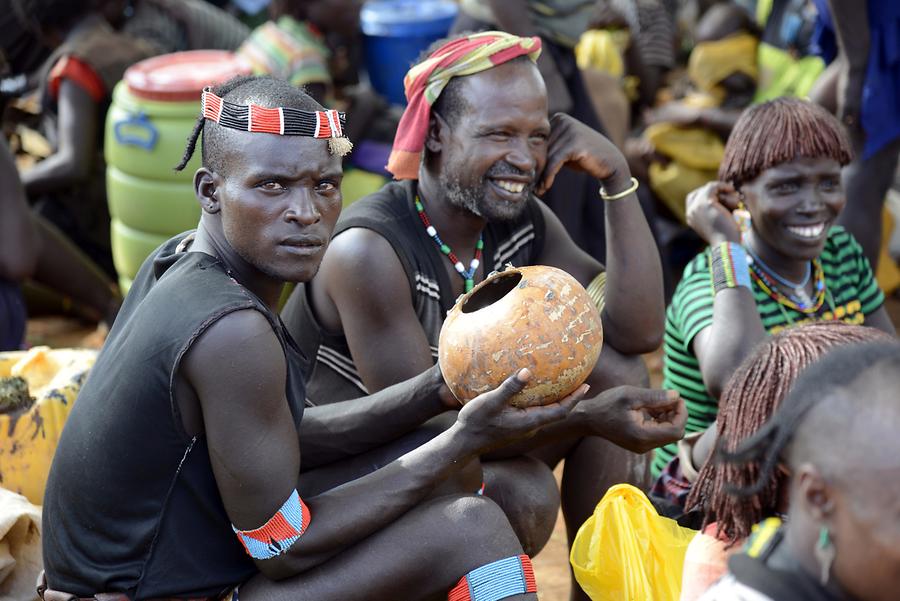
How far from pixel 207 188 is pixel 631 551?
4.30 feet

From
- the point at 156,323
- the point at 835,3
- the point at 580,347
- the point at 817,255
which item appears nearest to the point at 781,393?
the point at 580,347

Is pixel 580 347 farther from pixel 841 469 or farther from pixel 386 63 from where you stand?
pixel 386 63

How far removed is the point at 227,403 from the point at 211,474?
0.77ft

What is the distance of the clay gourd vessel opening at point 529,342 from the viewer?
2627 mm

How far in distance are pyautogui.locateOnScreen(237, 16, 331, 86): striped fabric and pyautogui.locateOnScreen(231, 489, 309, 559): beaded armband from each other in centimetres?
397

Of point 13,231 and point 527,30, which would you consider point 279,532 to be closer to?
point 13,231

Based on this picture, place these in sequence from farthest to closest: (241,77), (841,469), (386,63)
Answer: (386,63), (241,77), (841,469)

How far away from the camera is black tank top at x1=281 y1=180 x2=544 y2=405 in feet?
10.7

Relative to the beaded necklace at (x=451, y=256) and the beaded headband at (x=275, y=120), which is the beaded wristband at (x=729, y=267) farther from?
the beaded headband at (x=275, y=120)

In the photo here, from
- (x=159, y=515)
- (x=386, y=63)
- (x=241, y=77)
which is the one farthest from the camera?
(x=386, y=63)

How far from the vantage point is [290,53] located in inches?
250

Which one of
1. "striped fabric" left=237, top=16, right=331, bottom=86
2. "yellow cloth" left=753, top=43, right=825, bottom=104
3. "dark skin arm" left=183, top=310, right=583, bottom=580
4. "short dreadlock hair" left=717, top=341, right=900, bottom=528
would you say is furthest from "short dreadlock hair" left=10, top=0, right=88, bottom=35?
"short dreadlock hair" left=717, top=341, right=900, bottom=528

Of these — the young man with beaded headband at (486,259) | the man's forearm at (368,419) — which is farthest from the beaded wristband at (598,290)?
the man's forearm at (368,419)

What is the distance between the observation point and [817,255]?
3709mm
